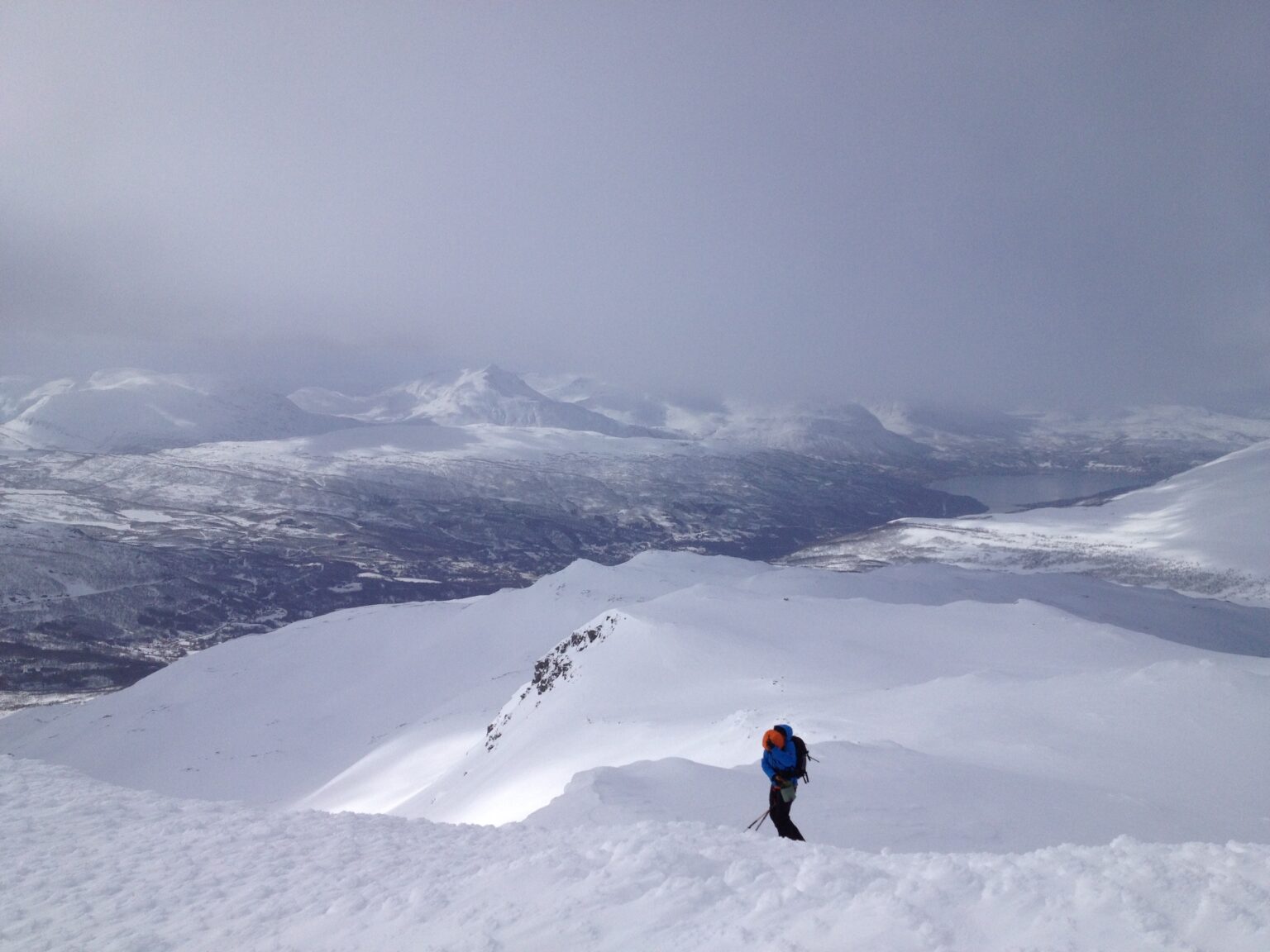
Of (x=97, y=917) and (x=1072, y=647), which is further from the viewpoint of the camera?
(x=1072, y=647)

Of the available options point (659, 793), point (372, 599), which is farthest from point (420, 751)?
point (372, 599)

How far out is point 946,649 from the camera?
3341 cm

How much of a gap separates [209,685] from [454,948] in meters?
65.4

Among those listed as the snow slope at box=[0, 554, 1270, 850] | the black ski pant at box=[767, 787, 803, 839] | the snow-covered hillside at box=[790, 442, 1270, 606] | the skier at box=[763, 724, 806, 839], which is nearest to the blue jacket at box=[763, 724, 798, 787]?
the skier at box=[763, 724, 806, 839]

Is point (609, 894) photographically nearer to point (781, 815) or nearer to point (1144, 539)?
point (781, 815)

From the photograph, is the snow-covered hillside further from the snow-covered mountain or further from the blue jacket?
the blue jacket

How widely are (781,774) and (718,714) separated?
16.0 m

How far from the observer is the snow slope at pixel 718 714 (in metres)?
11.2

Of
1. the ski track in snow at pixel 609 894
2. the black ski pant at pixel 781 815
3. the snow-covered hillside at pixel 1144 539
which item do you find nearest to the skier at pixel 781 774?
the black ski pant at pixel 781 815

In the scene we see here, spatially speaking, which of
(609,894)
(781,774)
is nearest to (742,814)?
(781,774)

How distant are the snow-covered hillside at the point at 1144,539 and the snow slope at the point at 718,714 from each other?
118 feet

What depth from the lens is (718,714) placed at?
2403 cm

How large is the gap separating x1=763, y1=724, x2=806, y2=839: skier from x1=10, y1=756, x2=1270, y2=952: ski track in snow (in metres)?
0.87

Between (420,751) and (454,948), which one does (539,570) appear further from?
(454,948)
